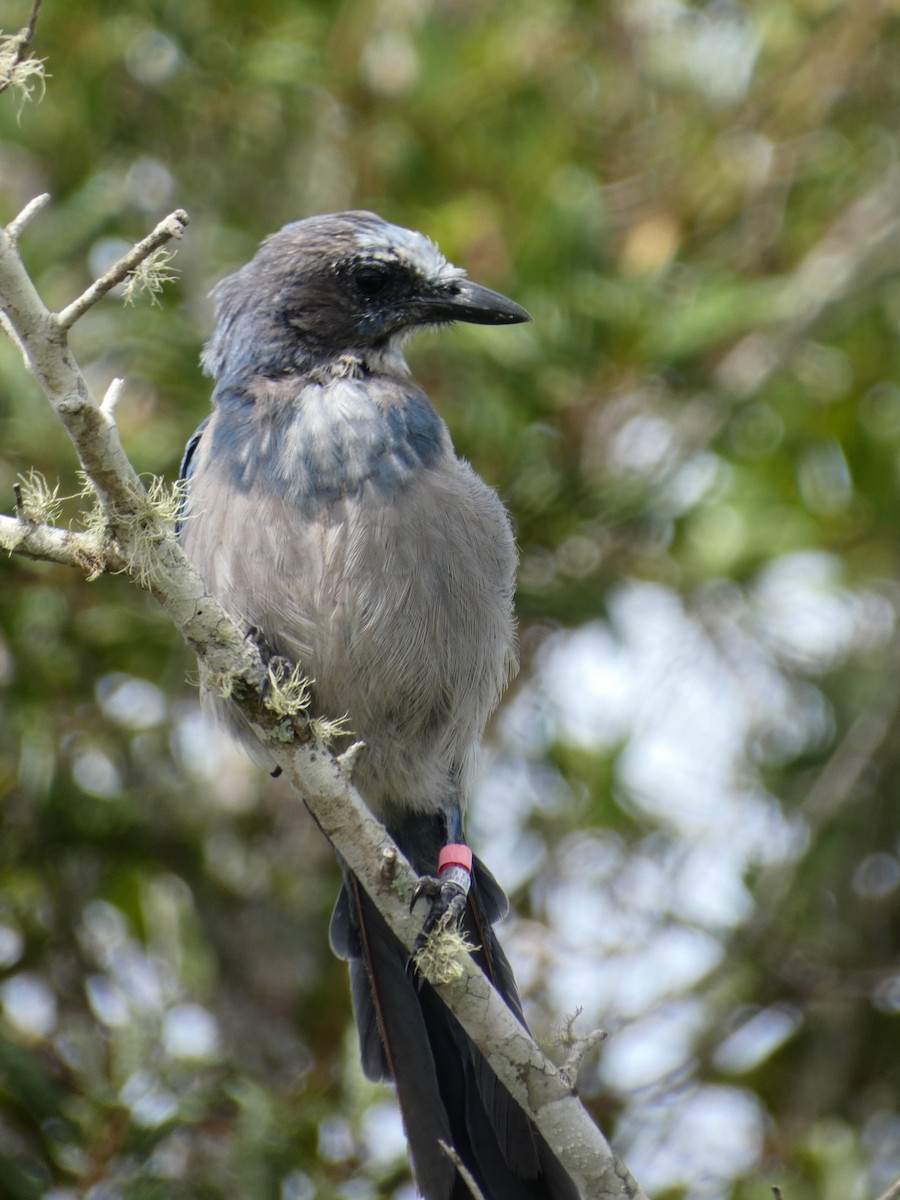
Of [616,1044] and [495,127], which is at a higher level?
[495,127]

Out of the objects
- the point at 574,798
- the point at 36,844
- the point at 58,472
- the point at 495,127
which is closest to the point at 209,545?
the point at 58,472

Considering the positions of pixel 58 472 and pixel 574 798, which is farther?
pixel 574 798

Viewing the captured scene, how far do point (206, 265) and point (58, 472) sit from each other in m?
1.28

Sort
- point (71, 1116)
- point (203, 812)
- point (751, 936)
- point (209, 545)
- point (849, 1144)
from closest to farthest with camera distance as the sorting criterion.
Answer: point (209, 545) < point (71, 1116) < point (849, 1144) < point (751, 936) < point (203, 812)

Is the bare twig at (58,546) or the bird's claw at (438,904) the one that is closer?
the bare twig at (58,546)

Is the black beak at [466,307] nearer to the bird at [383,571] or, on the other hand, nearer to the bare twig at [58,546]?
the bird at [383,571]

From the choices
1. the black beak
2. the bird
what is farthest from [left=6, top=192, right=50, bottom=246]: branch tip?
the black beak

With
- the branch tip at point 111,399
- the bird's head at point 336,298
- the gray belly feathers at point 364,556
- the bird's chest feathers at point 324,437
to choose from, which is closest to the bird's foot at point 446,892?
the gray belly feathers at point 364,556

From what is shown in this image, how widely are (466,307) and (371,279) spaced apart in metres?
0.31

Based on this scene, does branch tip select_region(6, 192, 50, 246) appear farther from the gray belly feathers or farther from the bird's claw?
the bird's claw

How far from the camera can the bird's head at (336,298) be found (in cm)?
450

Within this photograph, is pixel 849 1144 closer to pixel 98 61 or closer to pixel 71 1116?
pixel 71 1116

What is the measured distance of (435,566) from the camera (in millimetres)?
4289

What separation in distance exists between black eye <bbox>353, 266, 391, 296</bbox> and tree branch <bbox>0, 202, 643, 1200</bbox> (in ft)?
5.15
